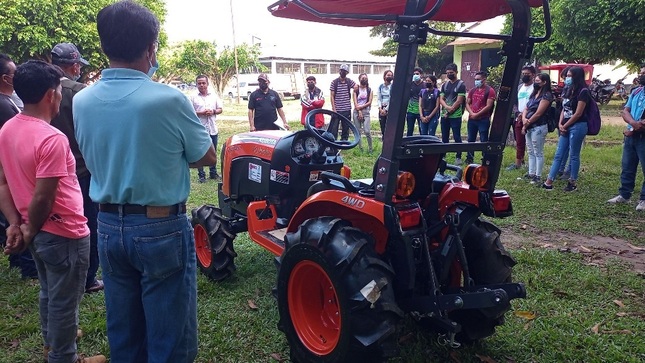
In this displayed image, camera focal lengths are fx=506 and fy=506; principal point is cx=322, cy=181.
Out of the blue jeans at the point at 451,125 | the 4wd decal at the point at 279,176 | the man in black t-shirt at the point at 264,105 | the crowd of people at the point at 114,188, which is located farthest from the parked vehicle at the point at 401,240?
the blue jeans at the point at 451,125

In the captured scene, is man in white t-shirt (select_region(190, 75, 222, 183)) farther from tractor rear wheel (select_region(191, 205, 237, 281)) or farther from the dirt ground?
the dirt ground

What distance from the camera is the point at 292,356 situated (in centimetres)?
317

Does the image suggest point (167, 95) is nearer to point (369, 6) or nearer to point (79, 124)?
point (79, 124)

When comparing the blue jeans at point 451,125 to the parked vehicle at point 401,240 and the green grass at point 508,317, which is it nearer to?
the green grass at point 508,317

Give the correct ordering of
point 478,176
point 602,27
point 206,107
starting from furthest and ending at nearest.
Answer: point 602,27 → point 206,107 → point 478,176

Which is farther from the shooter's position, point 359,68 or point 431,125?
point 359,68

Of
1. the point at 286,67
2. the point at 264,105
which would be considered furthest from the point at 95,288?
the point at 286,67

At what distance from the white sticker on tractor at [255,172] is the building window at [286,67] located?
4120cm

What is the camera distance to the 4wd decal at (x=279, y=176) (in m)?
4.34

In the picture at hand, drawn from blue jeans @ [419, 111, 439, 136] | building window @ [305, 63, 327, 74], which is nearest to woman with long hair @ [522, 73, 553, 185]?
blue jeans @ [419, 111, 439, 136]

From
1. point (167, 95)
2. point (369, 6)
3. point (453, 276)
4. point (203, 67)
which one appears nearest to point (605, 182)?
point (453, 276)

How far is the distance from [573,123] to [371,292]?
20.0 ft

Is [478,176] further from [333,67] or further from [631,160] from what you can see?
[333,67]

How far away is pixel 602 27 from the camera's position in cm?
1705
